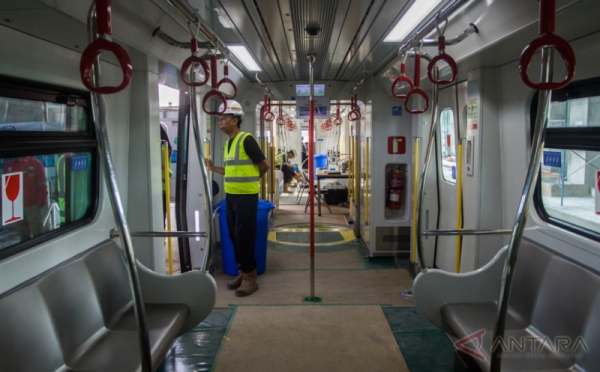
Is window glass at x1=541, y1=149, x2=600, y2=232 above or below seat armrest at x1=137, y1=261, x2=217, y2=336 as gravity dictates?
above

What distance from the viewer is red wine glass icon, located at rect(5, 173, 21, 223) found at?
7.15ft

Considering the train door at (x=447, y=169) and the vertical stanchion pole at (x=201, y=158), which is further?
the train door at (x=447, y=169)

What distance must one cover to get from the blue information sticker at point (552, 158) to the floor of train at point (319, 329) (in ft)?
5.25

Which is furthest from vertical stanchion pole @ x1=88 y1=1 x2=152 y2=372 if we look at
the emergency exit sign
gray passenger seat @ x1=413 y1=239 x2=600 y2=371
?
the emergency exit sign

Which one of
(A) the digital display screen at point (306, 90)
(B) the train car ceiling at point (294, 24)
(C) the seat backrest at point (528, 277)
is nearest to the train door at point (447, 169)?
(B) the train car ceiling at point (294, 24)

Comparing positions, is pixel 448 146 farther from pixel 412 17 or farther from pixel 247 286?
pixel 247 286

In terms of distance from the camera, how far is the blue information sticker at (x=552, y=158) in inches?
112

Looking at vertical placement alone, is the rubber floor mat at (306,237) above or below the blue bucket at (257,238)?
below

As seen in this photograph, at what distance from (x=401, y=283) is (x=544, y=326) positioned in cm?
244

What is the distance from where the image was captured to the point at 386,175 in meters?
5.84

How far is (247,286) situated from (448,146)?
281 cm

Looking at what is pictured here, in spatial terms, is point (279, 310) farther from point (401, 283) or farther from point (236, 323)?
point (401, 283)

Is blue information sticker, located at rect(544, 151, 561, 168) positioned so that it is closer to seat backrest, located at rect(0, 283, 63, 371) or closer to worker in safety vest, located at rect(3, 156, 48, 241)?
seat backrest, located at rect(0, 283, 63, 371)

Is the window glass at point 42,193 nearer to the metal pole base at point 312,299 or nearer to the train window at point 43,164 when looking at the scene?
the train window at point 43,164
